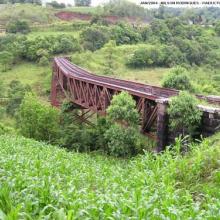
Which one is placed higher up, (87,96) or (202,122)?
(202,122)

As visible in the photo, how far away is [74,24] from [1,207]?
75.7m

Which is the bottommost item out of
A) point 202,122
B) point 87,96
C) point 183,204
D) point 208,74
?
point 208,74

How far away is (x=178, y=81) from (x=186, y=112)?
29.2 ft

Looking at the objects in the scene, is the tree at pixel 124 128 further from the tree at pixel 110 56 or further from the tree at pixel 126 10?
the tree at pixel 126 10

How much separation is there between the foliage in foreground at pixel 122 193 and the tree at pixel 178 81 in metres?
15.1

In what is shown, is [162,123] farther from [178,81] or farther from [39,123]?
[39,123]

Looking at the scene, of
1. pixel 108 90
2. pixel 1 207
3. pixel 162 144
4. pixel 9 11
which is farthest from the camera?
pixel 9 11

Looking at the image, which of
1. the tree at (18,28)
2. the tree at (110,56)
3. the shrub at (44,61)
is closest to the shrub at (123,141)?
the tree at (110,56)

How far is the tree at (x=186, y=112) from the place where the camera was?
17.0m

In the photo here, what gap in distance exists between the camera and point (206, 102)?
19.0 meters

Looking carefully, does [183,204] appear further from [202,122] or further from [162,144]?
[162,144]

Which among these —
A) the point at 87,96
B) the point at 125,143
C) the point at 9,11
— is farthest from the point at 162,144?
the point at 9,11

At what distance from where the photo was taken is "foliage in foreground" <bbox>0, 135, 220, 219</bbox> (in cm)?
570

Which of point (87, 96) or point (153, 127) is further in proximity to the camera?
point (87, 96)
